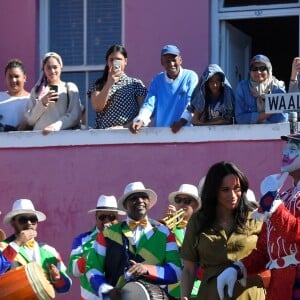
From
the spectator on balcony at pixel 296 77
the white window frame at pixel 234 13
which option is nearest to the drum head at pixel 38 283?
the spectator on balcony at pixel 296 77

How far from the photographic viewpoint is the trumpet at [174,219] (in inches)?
435

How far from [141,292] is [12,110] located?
443 centimetres

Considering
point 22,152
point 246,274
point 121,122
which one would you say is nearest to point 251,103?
point 121,122

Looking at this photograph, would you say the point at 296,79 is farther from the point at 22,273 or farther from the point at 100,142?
the point at 22,273

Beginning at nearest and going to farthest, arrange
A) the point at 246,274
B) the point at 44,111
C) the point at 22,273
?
1. the point at 246,274
2. the point at 22,273
3. the point at 44,111

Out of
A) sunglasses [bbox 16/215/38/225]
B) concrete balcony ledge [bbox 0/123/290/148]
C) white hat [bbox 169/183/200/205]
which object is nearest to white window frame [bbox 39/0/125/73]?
concrete balcony ledge [bbox 0/123/290/148]

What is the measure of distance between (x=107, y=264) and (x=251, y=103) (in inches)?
111

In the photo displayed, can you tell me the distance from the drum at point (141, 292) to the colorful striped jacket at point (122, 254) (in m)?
0.27

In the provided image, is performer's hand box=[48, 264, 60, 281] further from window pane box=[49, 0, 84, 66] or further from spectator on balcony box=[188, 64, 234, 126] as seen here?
window pane box=[49, 0, 84, 66]

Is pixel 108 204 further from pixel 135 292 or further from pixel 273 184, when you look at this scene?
pixel 273 184

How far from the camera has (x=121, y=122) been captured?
1327cm

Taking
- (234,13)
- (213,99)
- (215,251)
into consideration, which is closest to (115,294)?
(215,251)

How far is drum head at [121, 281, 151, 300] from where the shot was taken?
9.78 m

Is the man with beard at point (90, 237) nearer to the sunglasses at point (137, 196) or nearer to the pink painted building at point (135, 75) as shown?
the sunglasses at point (137, 196)
